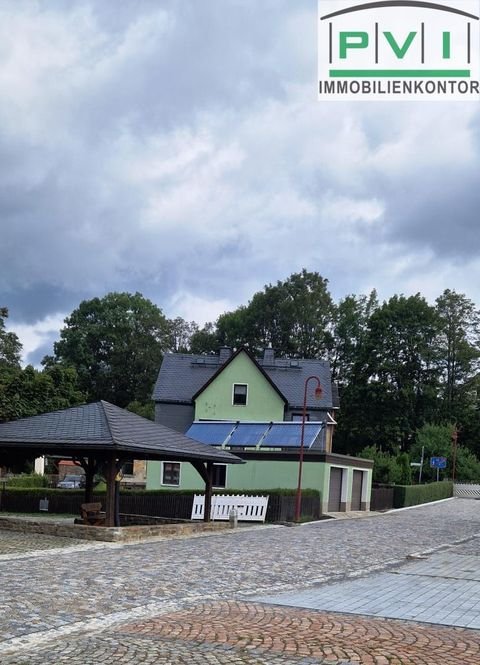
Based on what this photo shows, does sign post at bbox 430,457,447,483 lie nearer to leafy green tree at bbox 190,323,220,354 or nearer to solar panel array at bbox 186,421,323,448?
solar panel array at bbox 186,421,323,448

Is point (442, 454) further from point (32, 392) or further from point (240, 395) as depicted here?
point (32, 392)

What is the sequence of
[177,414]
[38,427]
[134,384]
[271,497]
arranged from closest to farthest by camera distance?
[38,427] → [271,497] → [177,414] → [134,384]

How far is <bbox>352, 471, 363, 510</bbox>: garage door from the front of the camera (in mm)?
40125

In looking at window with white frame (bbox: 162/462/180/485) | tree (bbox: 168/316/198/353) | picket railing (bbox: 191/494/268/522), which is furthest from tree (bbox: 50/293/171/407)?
picket railing (bbox: 191/494/268/522)

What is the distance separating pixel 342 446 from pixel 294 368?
27.7 m

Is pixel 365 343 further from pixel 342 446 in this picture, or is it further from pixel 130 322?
pixel 130 322

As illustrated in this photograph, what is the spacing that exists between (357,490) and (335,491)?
3575 millimetres

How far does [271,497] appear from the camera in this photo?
29891 millimetres

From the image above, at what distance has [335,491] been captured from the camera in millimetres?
37531

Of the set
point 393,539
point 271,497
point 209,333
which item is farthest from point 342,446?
point 393,539

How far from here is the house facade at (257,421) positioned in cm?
3594

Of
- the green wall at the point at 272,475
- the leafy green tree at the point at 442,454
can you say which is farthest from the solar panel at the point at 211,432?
the leafy green tree at the point at 442,454

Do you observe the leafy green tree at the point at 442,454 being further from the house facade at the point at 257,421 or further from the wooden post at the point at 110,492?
the wooden post at the point at 110,492

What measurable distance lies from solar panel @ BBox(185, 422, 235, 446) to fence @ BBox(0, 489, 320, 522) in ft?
25.1
